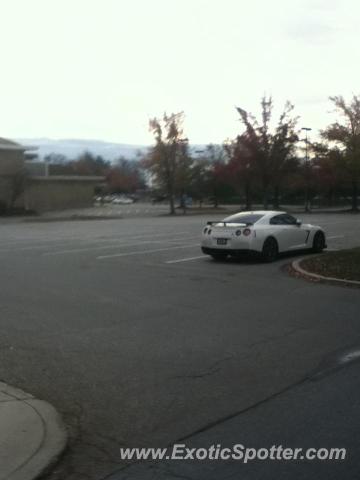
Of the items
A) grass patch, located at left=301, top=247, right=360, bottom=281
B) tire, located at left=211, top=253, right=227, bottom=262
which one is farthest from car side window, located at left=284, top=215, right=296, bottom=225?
tire, located at left=211, top=253, right=227, bottom=262

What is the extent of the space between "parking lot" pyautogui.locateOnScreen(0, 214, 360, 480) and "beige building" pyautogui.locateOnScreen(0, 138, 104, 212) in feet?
138

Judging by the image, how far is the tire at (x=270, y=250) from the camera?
1584 centimetres

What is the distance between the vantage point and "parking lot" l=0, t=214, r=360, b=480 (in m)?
4.93

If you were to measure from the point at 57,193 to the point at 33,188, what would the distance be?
395 cm

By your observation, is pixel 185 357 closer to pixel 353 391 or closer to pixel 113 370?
pixel 113 370

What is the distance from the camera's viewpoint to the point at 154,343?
7371mm

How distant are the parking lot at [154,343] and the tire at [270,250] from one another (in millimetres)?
1381

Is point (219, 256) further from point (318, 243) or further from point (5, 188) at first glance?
point (5, 188)

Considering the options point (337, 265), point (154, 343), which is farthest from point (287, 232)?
point (154, 343)

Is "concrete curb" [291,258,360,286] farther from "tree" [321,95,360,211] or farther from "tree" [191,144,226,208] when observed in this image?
"tree" [191,144,226,208]

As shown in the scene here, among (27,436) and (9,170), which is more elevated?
(9,170)

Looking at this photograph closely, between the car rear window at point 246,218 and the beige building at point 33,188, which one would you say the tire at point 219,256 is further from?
the beige building at point 33,188

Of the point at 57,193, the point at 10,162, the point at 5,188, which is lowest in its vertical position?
the point at 57,193

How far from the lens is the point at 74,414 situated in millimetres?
5066
